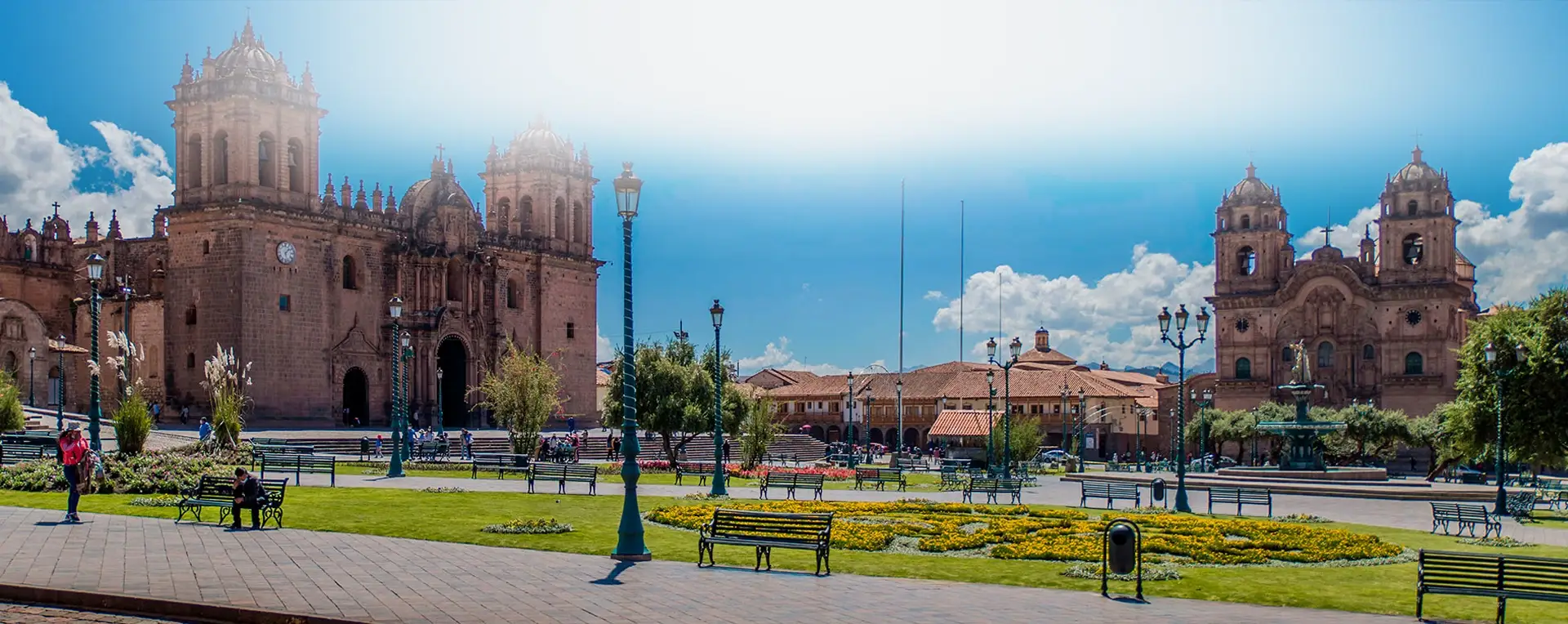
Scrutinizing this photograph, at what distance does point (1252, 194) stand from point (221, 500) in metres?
79.1

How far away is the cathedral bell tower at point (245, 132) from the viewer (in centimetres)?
5634

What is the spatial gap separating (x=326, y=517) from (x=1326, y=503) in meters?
22.1

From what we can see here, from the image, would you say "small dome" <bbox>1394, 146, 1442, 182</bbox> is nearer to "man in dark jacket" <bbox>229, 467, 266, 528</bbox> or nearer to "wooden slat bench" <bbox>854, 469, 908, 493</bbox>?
"wooden slat bench" <bbox>854, 469, 908, 493</bbox>

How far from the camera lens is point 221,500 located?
1975 centimetres

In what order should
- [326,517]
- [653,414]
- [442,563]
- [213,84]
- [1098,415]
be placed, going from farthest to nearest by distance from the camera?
[1098,415], [213,84], [653,414], [326,517], [442,563]

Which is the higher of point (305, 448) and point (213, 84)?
point (213, 84)

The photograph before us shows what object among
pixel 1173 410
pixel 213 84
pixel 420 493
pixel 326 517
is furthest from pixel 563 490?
pixel 1173 410

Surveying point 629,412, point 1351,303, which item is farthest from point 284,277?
point 1351,303

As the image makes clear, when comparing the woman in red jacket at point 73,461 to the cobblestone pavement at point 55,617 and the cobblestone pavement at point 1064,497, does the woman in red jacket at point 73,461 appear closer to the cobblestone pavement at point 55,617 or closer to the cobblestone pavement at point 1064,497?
the cobblestone pavement at point 55,617

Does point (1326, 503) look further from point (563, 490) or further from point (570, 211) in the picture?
point (570, 211)

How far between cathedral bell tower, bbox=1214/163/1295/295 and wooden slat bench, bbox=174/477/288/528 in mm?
76548

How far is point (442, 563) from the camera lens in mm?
15508

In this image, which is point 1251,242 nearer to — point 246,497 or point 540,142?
point 540,142

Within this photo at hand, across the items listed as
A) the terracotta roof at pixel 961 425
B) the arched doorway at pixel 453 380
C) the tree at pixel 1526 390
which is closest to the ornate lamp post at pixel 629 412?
the tree at pixel 1526 390
